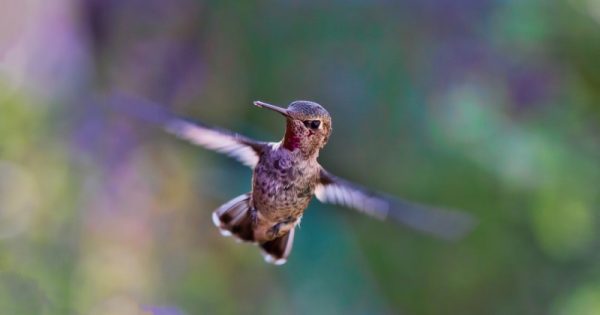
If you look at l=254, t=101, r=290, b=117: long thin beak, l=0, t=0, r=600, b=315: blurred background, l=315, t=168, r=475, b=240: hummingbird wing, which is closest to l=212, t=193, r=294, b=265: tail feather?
l=315, t=168, r=475, b=240: hummingbird wing

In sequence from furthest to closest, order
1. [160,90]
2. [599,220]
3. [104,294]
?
[160,90] < [599,220] < [104,294]

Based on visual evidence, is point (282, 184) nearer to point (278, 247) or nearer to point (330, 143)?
point (278, 247)

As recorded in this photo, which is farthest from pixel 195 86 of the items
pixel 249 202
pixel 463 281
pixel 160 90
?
pixel 249 202

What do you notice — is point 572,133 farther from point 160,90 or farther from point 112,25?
point 112,25

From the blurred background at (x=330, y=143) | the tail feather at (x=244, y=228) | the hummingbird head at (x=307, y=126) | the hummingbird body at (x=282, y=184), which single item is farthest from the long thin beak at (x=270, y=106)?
the blurred background at (x=330, y=143)

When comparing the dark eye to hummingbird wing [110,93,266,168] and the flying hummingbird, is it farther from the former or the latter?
hummingbird wing [110,93,266,168]

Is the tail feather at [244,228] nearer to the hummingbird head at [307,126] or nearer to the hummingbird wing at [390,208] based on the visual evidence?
the hummingbird wing at [390,208]

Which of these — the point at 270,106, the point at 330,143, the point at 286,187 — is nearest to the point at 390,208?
the point at 286,187
